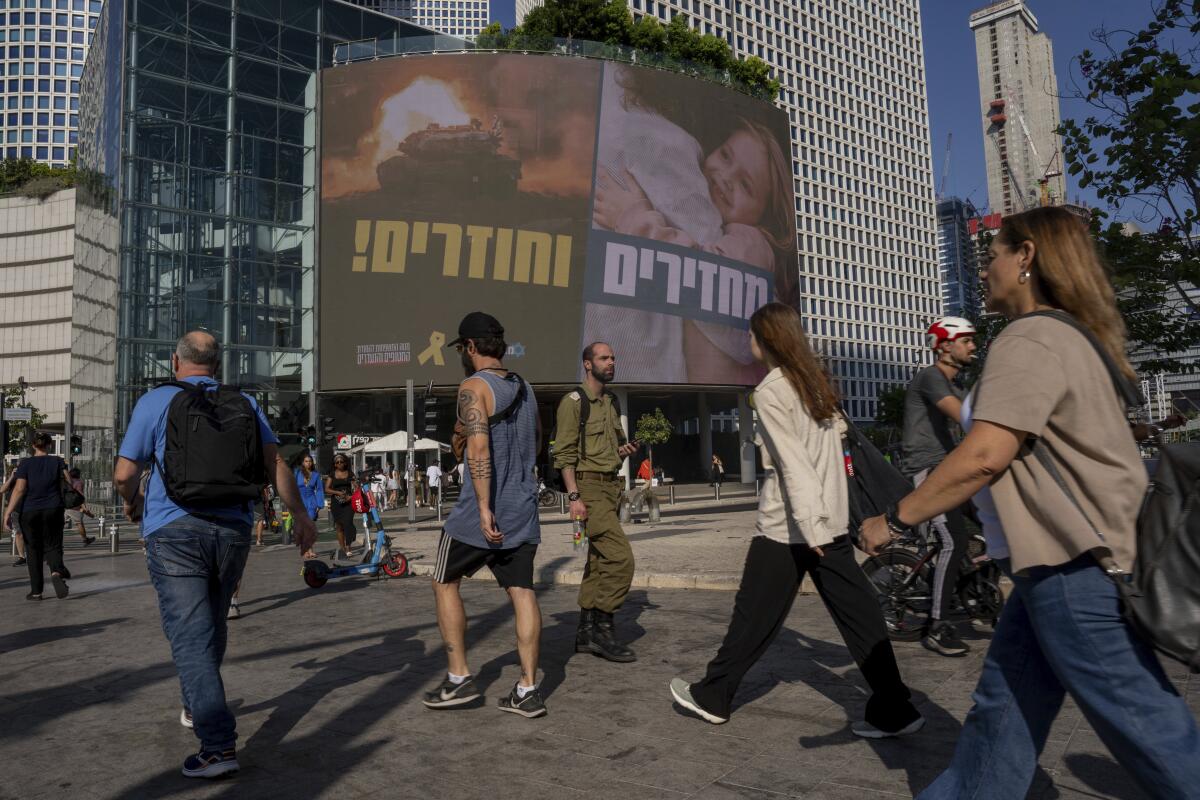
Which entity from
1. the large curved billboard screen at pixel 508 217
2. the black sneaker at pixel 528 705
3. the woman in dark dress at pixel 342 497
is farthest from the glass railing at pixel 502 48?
the black sneaker at pixel 528 705

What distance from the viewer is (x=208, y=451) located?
3.60 m

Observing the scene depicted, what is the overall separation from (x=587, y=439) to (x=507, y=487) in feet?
4.97

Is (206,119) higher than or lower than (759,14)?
lower

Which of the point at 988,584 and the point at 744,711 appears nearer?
the point at 744,711

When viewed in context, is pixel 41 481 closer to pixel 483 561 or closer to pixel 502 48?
pixel 483 561

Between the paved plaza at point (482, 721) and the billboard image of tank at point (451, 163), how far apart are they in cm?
3391

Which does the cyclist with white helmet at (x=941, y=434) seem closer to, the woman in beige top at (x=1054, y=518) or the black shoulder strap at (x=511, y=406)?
the black shoulder strap at (x=511, y=406)

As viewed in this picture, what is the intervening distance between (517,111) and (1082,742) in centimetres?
3984

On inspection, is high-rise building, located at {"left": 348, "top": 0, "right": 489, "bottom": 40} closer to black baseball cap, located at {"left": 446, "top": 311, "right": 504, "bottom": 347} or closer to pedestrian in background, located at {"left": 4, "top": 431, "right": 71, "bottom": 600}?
pedestrian in background, located at {"left": 4, "top": 431, "right": 71, "bottom": 600}

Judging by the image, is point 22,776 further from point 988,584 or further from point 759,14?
point 759,14

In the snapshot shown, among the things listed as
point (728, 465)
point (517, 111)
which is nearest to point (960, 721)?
point (517, 111)

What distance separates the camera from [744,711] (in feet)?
13.3

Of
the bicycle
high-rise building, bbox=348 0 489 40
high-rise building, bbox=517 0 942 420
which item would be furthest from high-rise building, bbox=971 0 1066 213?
the bicycle

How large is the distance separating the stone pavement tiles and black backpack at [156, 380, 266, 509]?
3.57ft
